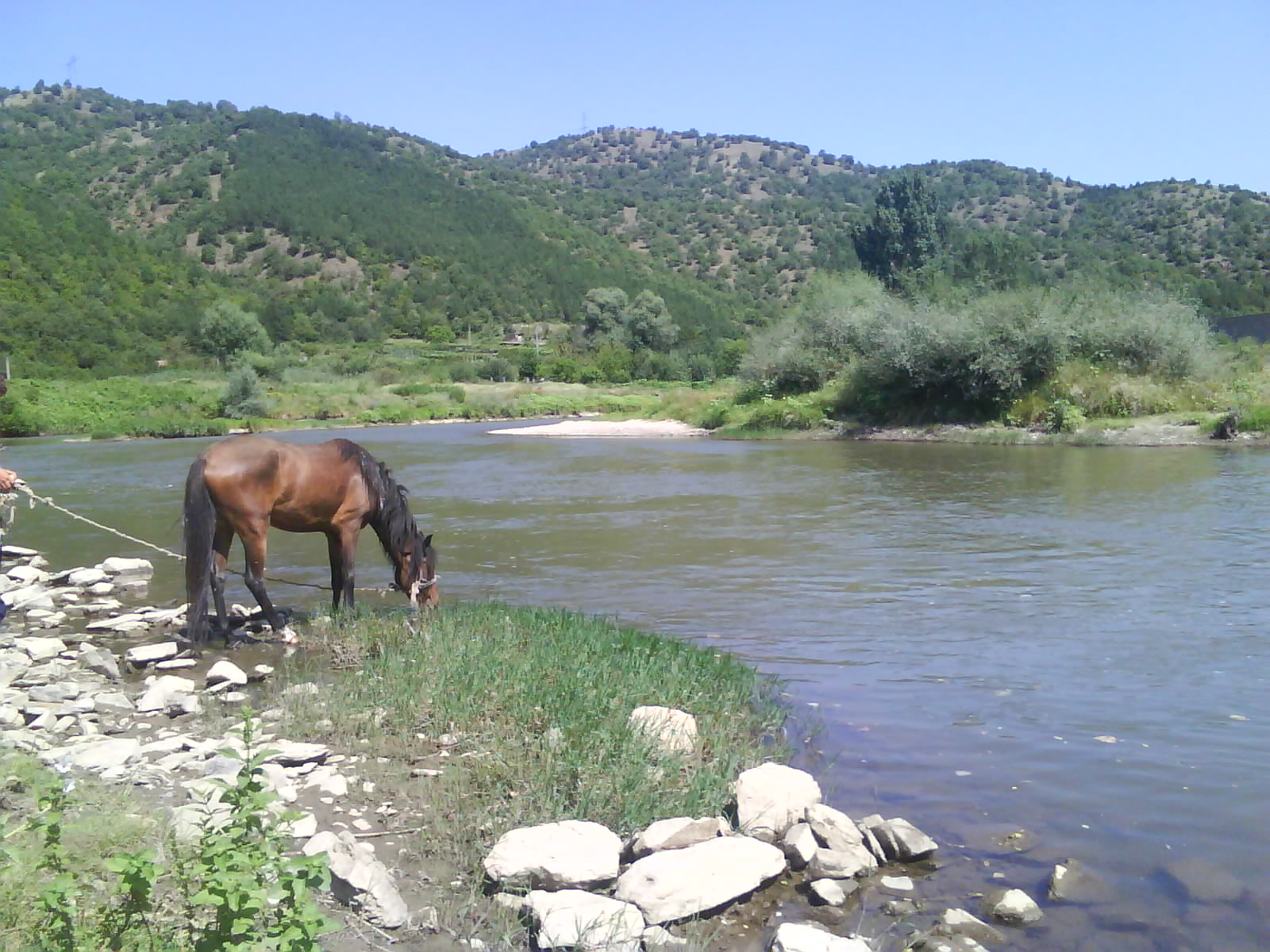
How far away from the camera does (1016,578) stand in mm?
11258

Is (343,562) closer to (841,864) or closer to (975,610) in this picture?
(841,864)

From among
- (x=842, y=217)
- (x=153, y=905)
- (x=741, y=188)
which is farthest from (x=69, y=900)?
(x=741, y=188)

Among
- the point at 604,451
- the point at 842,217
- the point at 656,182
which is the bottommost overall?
the point at 604,451

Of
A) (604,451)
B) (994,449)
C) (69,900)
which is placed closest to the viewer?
(69,900)

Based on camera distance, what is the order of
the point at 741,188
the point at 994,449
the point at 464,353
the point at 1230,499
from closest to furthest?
the point at 1230,499 → the point at 994,449 → the point at 464,353 → the point at 741,188

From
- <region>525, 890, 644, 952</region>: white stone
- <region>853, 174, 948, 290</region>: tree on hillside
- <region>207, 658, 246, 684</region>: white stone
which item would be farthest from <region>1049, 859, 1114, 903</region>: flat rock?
<region>853, 174, 948, 290</region>: tree on hillside

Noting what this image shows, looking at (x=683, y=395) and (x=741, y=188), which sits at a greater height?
(x=741, y=188)

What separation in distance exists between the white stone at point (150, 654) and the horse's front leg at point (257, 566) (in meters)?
0.78

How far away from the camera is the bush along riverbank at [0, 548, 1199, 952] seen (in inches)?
122

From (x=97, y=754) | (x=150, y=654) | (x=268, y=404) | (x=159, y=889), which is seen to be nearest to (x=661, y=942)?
(x=159, y=889)

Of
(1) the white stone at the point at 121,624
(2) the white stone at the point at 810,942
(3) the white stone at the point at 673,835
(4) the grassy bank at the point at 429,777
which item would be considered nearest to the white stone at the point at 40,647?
(1) the white stone at the point at 121,624

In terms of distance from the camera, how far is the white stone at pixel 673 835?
4332 millimetres

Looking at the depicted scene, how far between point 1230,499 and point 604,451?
20.1 meters

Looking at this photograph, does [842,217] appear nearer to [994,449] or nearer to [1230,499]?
[994,449]
